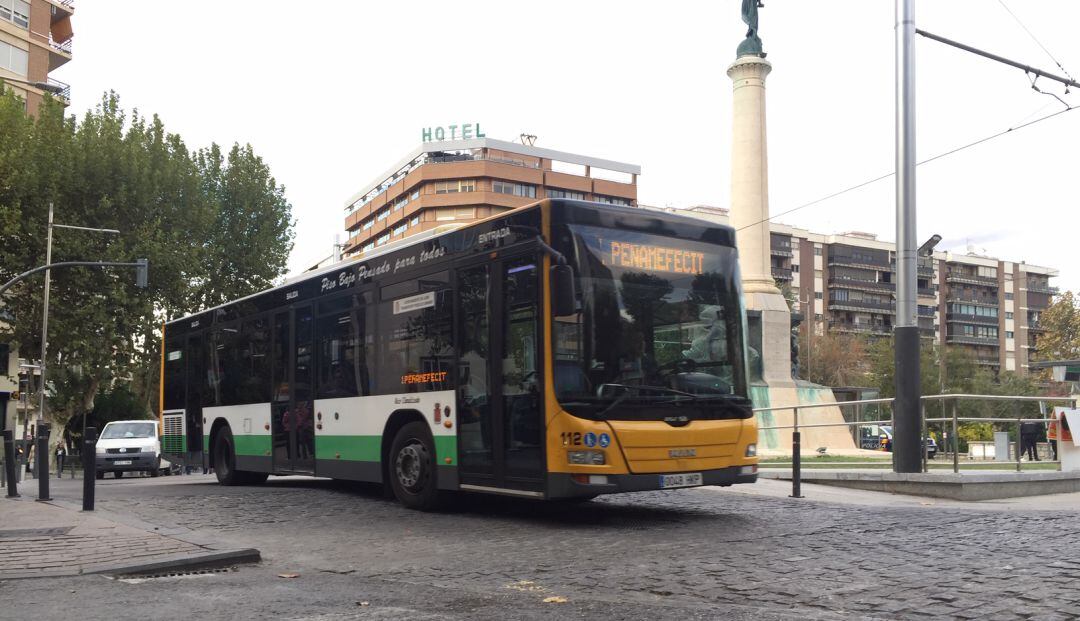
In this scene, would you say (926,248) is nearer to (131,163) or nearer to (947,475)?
(947,475)

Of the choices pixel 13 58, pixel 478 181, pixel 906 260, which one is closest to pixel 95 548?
pixel 906 260

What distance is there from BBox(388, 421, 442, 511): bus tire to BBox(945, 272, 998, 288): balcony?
374ft

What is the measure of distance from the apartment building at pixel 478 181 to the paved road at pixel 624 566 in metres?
73.0

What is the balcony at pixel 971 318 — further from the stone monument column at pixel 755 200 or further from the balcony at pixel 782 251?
the stone monument column at pixel 755 200

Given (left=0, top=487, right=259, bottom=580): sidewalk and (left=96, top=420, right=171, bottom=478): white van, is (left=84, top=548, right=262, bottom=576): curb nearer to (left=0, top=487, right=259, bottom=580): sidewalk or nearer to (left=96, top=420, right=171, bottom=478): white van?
(left=0, top=487, right=259, bottom=580): sidewalk

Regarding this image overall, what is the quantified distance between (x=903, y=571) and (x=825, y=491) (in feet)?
25.1

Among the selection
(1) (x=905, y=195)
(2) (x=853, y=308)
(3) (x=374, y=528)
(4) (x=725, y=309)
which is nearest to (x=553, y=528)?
(3) (x=374, y=528)

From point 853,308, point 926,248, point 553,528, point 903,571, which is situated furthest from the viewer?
point 853,308

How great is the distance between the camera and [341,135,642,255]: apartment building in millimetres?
86500

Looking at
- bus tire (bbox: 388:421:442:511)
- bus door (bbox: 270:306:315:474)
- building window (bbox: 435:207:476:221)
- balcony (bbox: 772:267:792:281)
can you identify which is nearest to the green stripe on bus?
bus tire (bbox: 388:421:442:511)

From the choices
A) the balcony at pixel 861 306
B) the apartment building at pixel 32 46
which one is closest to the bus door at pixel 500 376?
the apartment building at pixel 32 46

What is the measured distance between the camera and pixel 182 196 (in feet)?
127

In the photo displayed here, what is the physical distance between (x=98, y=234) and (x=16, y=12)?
66.9 feet

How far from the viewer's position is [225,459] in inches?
657
